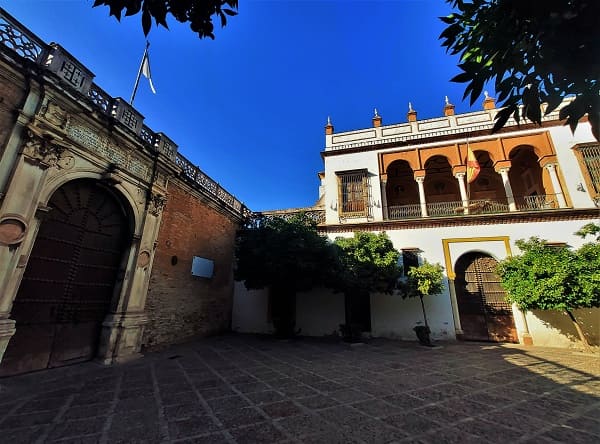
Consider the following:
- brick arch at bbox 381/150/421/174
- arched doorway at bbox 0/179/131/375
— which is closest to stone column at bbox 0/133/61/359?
arched doorway at bbox 0/179/131/375

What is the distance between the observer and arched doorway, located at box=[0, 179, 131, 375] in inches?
187

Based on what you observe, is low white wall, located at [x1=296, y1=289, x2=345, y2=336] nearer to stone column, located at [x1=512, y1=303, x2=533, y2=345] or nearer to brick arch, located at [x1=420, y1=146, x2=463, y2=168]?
stone column, located at [x1=512, y1=303, x2=533, y2=345]

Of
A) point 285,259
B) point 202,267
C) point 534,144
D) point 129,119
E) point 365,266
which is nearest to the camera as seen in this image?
point 129,119

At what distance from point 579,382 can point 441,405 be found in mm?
3411

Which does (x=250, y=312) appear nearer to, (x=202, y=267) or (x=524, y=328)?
(x=202, y=267)

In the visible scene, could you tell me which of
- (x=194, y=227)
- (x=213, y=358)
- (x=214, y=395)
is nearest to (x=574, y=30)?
(x=214, y=395)

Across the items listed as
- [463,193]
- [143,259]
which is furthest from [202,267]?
[463,193]

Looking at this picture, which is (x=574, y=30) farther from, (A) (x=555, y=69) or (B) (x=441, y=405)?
(B) (x=441, y=405)

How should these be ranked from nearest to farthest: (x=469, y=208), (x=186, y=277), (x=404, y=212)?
1. (x=186, y=277)
2. (x=469, y=208)
3. (x=404, y=212)

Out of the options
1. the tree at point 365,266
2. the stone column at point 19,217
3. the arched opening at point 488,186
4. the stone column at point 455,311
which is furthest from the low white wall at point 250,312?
the arched opening at point 488,186

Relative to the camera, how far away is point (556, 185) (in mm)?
10219

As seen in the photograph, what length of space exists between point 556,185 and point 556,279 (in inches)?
194

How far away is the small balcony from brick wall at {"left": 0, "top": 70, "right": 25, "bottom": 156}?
11730mm

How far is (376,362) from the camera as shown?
6301mm
